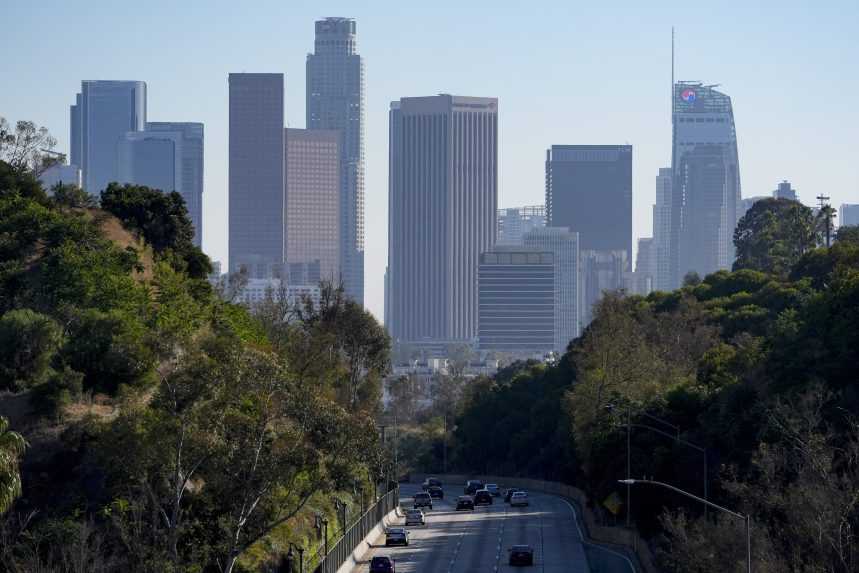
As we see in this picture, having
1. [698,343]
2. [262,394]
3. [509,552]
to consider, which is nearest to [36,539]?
[262,394]

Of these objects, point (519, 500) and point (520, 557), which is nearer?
point (520, 557)

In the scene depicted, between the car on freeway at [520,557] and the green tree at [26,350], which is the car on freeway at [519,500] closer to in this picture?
the car on freeway at [520,557]

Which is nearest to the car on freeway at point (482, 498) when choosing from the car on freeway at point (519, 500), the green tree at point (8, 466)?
the car on freeway at point (519, 500)

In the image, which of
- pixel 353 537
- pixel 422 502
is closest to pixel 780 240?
pixel 422 502

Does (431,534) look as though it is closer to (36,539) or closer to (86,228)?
(86,228)

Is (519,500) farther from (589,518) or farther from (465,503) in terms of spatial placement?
(589,518)

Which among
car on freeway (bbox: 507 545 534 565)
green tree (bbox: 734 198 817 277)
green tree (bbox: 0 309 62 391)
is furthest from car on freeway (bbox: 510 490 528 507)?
green tree (bbox: 734 198 817 277)
